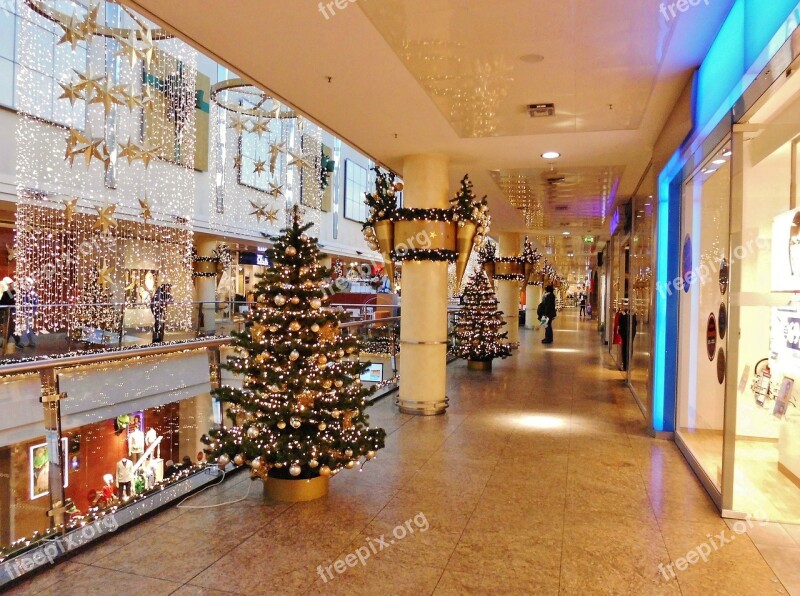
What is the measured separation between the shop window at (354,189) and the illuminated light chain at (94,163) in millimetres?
13274

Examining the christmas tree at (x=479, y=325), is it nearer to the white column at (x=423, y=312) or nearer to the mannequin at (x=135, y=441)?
the white column at (x=423, y=312)

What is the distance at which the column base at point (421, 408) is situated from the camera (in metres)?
6.89

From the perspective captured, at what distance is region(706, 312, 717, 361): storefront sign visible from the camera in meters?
4.73

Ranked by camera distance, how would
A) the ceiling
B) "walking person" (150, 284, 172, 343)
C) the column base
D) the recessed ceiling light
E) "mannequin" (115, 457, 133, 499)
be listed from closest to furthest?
the ceiling
the recessed ceiling light
the column base
"mannequin" (115, 457, 133, 499)
"walking person" (150, 284, 172, 343)

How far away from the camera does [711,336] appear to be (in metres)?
4.87

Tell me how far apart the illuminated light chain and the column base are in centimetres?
→ 626

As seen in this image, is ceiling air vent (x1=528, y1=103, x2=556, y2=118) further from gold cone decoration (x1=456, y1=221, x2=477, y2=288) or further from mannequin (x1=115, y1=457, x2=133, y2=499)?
mannequin (x1=115, y1=457, x2=133, y2=499)

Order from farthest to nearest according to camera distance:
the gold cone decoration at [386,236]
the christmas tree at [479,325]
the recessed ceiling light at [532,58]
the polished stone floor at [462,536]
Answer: the christmas tree at [479,325] → the gold cone decoration at [386,236] → the recessed ceiling light at [532,58] → the polished stone floor at [462,536]

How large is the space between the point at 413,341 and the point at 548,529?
12.3ft

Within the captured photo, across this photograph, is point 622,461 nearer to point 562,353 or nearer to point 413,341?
point 413,341

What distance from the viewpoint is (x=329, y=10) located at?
3441 millimetres

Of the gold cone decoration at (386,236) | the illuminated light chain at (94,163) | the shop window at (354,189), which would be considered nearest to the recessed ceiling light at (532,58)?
the gold cone decoration at (386,236)

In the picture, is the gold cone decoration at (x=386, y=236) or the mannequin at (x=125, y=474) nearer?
the gold cone decoration at (x=386, y=236)

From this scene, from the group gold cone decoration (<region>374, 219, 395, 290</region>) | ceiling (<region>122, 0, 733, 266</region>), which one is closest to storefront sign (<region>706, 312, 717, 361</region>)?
ceiling (<region>122, 0, 733, 266</region>)
